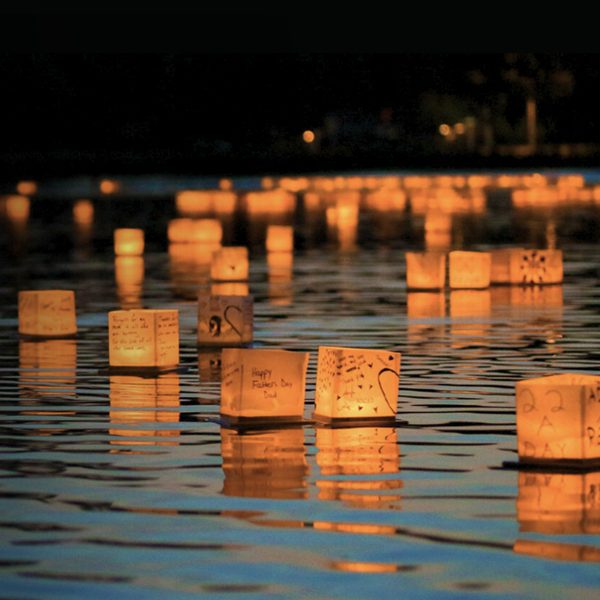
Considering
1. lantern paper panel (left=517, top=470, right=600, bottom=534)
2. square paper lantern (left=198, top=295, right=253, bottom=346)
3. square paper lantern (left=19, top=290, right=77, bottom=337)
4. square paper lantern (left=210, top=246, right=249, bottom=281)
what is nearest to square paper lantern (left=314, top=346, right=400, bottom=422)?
lantern paper panel (left=517, top=470, right=600, bottom=534)

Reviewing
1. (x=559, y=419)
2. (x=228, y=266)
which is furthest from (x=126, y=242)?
(x=559, y=419)

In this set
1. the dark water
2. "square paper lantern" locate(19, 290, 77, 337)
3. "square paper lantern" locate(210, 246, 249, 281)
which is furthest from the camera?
"square paper lantern" locate(210, 246, 249, 281)

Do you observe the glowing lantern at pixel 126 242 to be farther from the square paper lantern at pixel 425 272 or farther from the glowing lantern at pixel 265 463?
the glowing lantern at pixel 265 463

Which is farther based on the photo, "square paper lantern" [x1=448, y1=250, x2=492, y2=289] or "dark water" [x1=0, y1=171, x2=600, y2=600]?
"square paper lantern" [x1=448, y1=250, x2=492, y2=289]

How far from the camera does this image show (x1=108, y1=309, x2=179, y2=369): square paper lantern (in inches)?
717

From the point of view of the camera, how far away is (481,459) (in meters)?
12.7

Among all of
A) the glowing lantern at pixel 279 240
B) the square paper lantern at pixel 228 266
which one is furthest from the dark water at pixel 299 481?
the glowing lantern at pixel 279 240

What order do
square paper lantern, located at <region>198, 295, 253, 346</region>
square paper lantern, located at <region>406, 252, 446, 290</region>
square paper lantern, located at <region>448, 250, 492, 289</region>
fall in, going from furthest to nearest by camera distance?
square paper lantern, located at <region>406, 252, 446, 290</region>, square paper lantern, located at <region>448, 250, 492, 289</region>, square paper lantern, located at <region>198, 295, 253, 346</region>

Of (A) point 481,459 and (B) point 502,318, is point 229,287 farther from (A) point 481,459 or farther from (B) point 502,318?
(A) point 481,459

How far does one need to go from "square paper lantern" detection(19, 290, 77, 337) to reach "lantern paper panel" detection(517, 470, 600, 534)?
10.6 metres

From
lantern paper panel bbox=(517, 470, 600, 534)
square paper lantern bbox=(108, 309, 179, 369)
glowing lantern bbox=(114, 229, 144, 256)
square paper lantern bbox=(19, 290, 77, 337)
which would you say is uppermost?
glowing lantern bbox=(114, 229, 144, 256)

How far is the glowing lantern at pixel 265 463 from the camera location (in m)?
11.5

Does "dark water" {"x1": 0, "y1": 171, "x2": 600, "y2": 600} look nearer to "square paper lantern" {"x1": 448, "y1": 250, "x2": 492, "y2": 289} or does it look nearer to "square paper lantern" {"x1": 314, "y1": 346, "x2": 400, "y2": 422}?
"square paper lantern" {"x1": 314, "y1": 346, "x2": 400, "y2": 422}

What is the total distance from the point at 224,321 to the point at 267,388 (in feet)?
21.3
